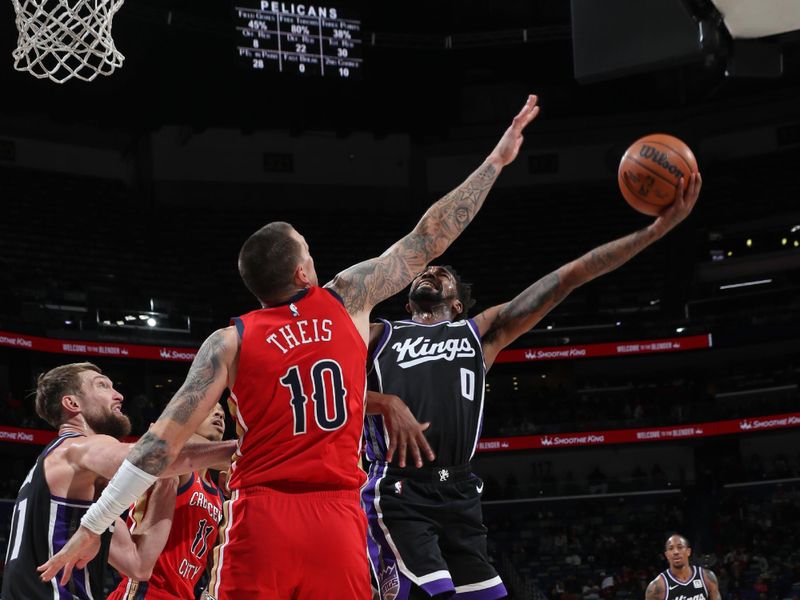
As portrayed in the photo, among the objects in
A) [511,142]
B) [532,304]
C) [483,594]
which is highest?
[511,142]

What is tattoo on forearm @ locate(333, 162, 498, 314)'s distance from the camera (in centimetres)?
387

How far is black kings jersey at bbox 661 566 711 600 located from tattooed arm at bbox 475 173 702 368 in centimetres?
723

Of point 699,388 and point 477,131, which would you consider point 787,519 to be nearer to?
point 699,388

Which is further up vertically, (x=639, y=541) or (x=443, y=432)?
(x=443, y=432)

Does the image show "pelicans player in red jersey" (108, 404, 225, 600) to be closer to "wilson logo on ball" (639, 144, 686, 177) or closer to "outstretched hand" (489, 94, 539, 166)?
"outstretched hand" (489, 94, 539, 166)

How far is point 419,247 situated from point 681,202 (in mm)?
1278

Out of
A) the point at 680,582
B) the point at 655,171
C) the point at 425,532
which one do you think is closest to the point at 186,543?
the point at 425,532

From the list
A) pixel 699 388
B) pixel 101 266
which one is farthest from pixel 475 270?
pixel 101 266

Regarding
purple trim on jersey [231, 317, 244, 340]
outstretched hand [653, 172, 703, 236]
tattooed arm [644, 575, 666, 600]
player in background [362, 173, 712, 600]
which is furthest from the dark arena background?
purple trim on jersey [231, 317, 244, 340]

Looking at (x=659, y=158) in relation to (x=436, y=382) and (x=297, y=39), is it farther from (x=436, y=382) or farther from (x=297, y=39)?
(x=297, y=39)

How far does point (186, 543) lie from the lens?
5980 mm

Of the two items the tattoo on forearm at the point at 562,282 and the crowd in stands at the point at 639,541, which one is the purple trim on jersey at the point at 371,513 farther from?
the crowd in stands at the point at 639,541

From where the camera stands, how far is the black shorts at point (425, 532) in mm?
4523

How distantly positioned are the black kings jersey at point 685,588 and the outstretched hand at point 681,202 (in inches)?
301
